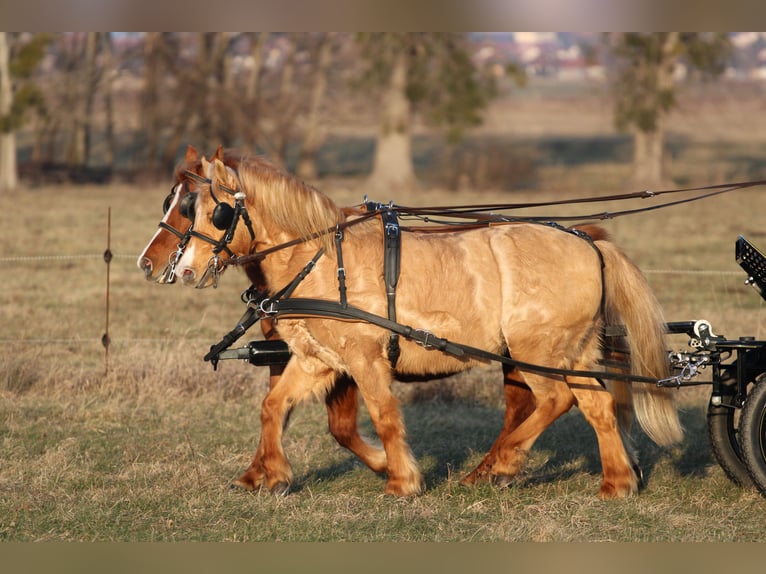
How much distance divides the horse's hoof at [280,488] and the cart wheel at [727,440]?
248 centimetres

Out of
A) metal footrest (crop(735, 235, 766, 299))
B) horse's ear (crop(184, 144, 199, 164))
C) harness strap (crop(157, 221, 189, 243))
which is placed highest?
horse's ear (crop(184, 144, 199, 164))

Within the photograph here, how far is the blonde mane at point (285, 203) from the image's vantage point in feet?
20.5

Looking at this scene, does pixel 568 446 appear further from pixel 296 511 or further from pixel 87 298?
pixel 87 298

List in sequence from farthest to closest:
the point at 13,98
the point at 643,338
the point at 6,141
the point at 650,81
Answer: the point at 650,81, the point at 13,98, the point at 6,141, the point at 643,338

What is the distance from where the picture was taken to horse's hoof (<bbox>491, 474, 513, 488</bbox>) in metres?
6.63

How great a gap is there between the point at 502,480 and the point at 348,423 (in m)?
0.99

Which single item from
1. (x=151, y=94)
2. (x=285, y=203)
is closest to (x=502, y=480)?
(x=285, y=203)

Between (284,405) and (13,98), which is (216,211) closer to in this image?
(284,405)

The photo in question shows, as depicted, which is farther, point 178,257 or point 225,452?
point 225,452

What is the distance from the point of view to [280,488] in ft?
21.1

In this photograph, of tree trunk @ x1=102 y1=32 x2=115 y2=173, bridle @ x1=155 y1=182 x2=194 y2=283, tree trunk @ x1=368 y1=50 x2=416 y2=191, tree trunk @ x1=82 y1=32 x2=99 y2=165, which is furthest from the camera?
tree trunk @ x1=102 y1=32 x2=115 y2=173

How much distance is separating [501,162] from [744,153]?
43.3ft

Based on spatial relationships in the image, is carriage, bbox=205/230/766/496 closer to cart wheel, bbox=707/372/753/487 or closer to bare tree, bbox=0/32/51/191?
cart wheel, bbox=707/372/753/487

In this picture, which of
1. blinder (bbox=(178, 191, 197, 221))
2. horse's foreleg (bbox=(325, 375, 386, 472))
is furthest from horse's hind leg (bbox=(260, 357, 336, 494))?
blinder (bbox=(178, 191, 197, 221))
